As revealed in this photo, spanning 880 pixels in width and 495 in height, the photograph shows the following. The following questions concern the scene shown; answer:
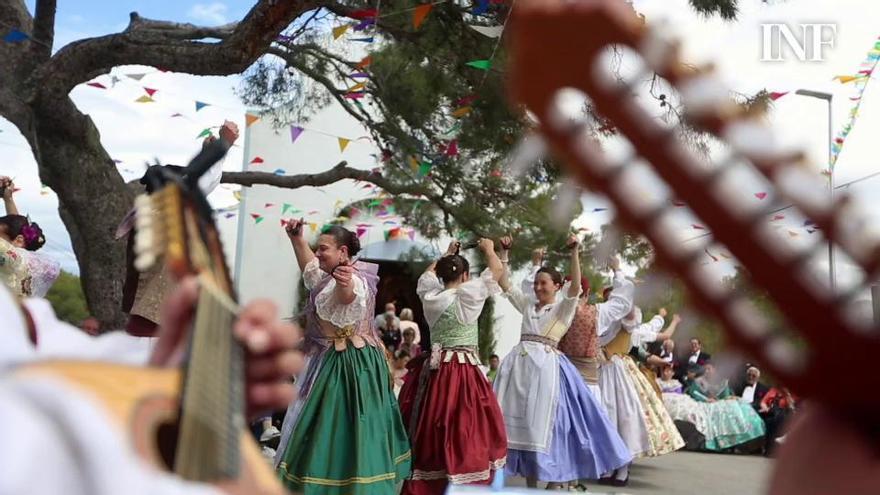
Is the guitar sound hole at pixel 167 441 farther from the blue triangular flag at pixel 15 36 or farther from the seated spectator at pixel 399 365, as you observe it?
the seated spectator at pixel 399 365

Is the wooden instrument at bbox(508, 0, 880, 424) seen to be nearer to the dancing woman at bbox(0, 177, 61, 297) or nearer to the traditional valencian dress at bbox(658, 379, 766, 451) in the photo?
the dancing woman at bbox(0, 177, 61, 297)

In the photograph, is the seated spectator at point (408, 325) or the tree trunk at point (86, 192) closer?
the tree trunk at point (86, 192)

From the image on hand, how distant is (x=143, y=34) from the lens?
5.95 m

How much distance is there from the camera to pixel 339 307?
4523 mm

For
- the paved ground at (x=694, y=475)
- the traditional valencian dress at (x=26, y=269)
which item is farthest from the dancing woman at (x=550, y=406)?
the traditional valencian dress at (x=26, y=269)

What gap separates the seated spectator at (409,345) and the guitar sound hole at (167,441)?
9.40 metres

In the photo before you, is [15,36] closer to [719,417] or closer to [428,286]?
[428,286]

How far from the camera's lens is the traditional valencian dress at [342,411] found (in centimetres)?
434

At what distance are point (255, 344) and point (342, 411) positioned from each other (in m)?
3.85

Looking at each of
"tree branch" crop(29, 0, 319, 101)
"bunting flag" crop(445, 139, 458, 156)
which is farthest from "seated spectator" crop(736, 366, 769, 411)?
"tree branch" crop(29, 0, 319, 101)

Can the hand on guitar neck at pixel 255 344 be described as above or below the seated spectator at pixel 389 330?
below

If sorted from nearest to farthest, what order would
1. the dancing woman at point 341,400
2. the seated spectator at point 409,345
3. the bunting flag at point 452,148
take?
the dancing woman at point 341,400 < the bunting flag at point 452,148 < the seated spectator at point 409,345

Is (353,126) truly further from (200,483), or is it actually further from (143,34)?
(200,483)

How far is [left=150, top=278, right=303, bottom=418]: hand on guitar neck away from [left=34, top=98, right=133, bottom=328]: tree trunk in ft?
17.9
